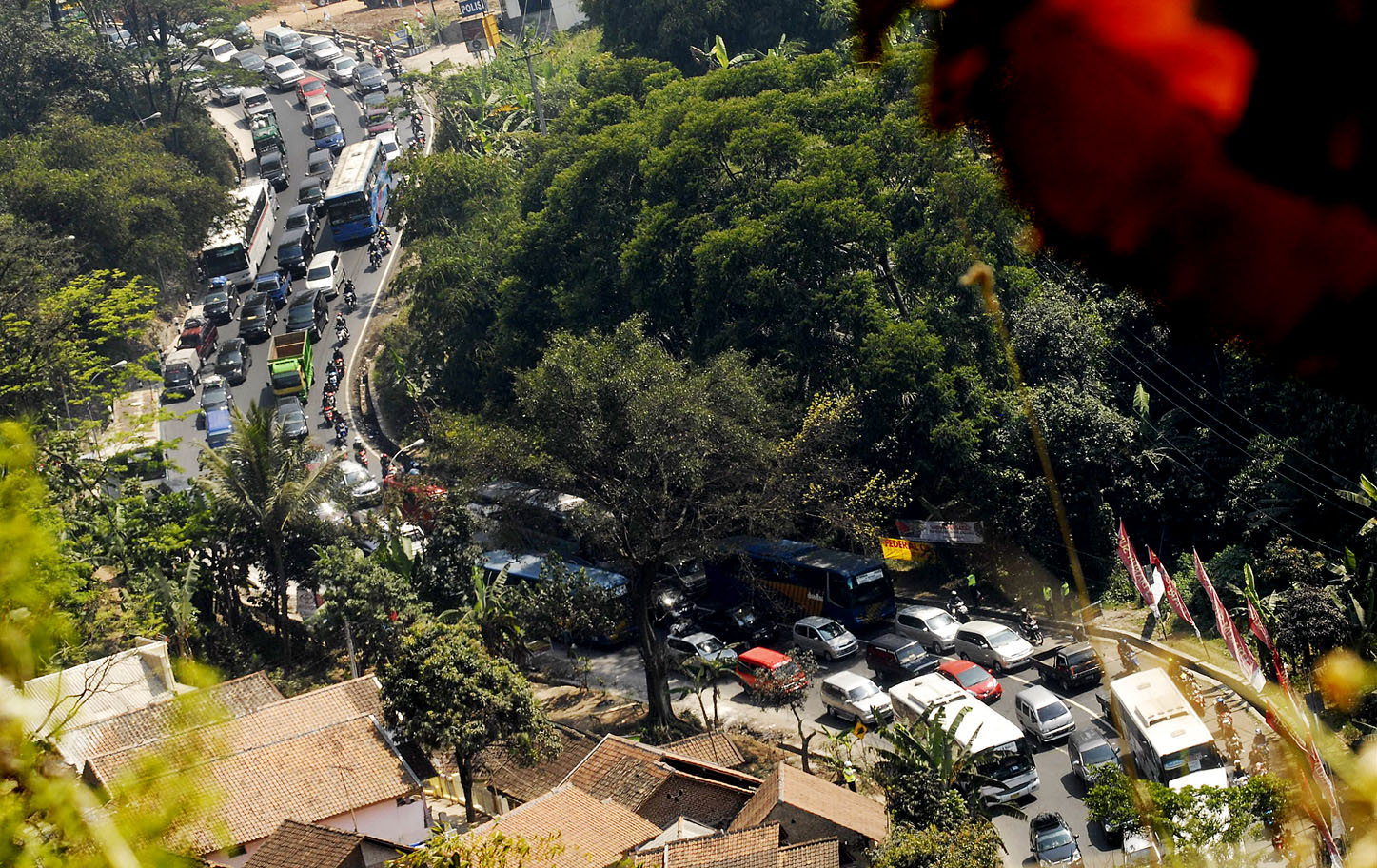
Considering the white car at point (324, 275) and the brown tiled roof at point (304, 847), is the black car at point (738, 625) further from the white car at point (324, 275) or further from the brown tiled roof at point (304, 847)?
the white car at point (324, 275)

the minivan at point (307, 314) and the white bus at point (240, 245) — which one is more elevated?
the white bus at point (240, 245)

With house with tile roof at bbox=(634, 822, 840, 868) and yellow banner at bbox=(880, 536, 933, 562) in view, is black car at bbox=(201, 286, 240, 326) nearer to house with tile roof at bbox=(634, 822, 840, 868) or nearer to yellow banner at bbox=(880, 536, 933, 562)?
yellow banner at bbox=(880, 536, 933, 562)

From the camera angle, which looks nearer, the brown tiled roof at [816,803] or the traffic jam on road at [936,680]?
the brown tiled roof at [816,803]

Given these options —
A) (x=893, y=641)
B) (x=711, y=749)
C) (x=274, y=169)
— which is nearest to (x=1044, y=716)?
(x=893, y=641)

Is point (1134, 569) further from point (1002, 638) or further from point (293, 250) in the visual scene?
point (293, 250)

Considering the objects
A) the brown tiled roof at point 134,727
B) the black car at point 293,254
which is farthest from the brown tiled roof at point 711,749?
the black car at point 293,254

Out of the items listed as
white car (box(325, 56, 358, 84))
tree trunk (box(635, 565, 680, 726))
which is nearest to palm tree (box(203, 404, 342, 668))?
tree trunk (box(635, 565, 680, 726))
